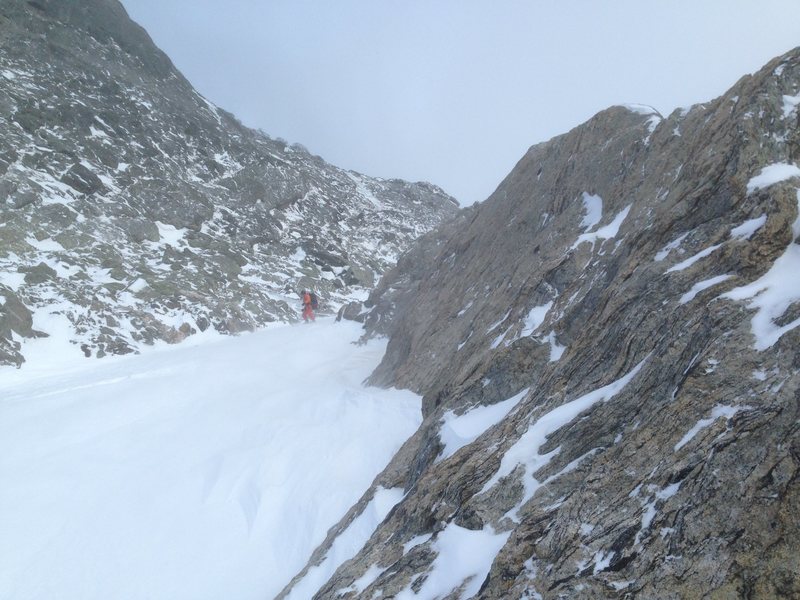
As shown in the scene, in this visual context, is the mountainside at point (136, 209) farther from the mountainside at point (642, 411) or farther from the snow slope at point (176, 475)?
the mountainside at point (642, 411)

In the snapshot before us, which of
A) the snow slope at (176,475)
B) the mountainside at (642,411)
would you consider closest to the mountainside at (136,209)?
the snow slope at (176,475)

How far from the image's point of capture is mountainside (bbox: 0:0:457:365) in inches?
795

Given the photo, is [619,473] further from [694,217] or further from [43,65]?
[43,65]

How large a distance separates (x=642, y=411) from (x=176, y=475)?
935cm

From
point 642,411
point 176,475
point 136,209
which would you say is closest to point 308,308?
point 136,209

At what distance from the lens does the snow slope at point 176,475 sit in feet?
24.7

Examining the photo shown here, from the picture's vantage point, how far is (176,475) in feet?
32.4

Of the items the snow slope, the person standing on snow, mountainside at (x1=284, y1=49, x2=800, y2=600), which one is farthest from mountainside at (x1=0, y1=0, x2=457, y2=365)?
mountainside at (x1=284, y1=49, x2=800, y2=600)

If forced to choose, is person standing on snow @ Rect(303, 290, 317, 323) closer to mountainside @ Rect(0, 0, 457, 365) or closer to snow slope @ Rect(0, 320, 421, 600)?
mountainside @ Rect(0, 0, 457, 365)

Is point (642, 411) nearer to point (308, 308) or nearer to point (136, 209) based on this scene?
point (308, 308)

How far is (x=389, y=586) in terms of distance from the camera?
4.32 metres

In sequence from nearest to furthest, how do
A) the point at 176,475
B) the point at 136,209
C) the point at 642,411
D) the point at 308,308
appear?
the point at 642,411, the point at 176,475, the point at 308,308, the point at 136,209

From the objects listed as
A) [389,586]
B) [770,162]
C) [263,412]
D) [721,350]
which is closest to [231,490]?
[263,412]

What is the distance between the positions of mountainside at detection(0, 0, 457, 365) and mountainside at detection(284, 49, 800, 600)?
16.2 m
